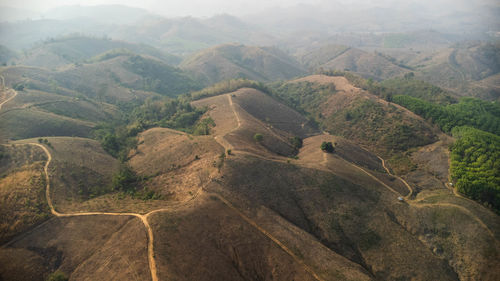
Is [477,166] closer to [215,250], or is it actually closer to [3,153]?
[215,250]

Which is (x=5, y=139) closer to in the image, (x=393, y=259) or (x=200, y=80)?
(x=393, y=259)

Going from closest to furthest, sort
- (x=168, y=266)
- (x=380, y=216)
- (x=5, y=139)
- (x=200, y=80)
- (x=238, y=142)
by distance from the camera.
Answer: (x=168, y=266)
(x=380, y=216)
(x=238, y=142)
(x=5, y=139)
(x=200, y=80)

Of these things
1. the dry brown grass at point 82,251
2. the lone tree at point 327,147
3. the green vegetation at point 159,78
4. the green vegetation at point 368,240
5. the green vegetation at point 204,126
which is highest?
the dry brown grass at point 82,251

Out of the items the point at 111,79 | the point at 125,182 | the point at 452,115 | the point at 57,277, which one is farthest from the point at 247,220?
the point at 111,79

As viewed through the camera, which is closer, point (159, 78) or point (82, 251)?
point (82, 251)

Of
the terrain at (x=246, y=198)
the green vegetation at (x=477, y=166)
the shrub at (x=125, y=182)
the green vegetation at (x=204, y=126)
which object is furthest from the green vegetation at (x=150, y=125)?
the green vegetation at (x=477, y=166)

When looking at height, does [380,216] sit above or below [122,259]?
below

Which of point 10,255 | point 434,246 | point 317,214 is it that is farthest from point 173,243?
point 434,246

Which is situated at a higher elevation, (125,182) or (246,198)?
(246,198)

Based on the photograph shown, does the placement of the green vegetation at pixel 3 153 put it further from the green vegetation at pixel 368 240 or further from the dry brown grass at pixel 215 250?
the green vegetation at pixel 368 240
